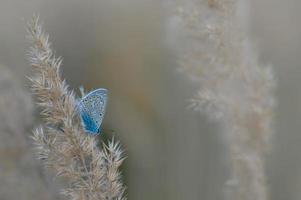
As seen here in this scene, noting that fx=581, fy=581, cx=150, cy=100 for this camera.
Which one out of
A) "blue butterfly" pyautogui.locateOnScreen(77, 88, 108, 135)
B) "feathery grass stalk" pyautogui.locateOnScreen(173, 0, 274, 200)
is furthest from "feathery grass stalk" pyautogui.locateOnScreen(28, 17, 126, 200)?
"feathery grass stalk" pyautogui.locateOnScreen(173, 0, 274, 200)

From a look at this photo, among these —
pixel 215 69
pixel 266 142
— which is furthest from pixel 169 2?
pixel 266 142

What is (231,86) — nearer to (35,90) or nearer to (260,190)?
(260,190)

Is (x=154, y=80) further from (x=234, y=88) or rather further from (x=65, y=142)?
(x=65, y=142)

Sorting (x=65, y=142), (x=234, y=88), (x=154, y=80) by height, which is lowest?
(x=65, y=142)

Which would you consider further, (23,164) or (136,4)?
(136,4)

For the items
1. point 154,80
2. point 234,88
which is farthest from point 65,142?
point 154,80

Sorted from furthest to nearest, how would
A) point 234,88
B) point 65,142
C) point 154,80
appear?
1. point 154,80
2. point 234,88
3. point 65,142
